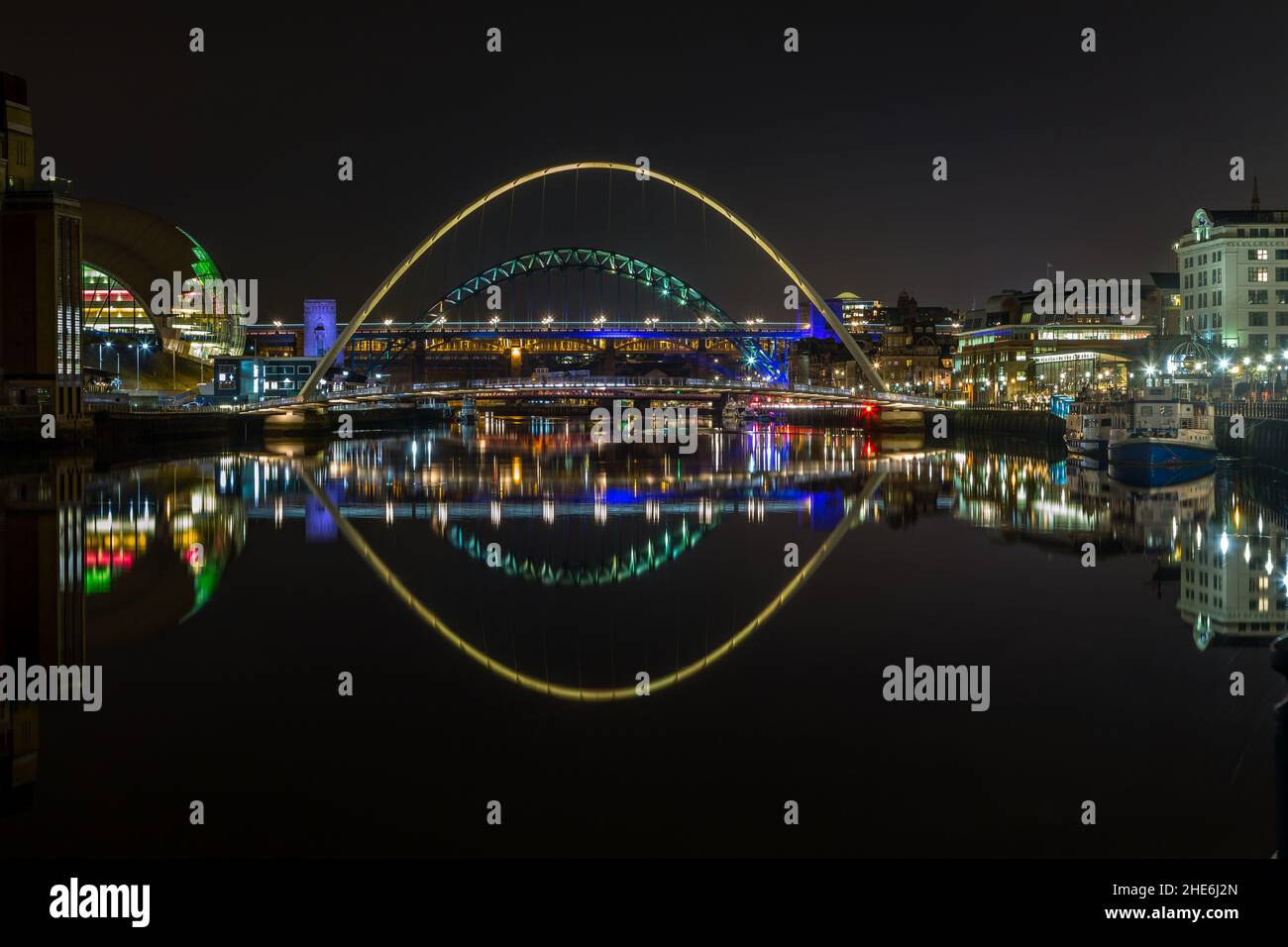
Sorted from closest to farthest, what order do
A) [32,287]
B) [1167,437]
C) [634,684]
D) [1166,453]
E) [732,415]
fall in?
[634,684], [1166,453], [1167,437], [32,287], [732,415]

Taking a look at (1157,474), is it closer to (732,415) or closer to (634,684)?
(634,684)

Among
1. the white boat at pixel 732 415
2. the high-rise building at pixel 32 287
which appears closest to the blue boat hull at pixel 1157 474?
the high-rise building at pixel 32 287

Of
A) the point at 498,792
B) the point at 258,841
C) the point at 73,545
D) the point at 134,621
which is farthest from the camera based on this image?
the point at 73,545

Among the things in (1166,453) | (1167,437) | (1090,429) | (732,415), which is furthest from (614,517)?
(732,415)

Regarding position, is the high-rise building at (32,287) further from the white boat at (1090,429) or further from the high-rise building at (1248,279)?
the high-rise building at (1248,279)
